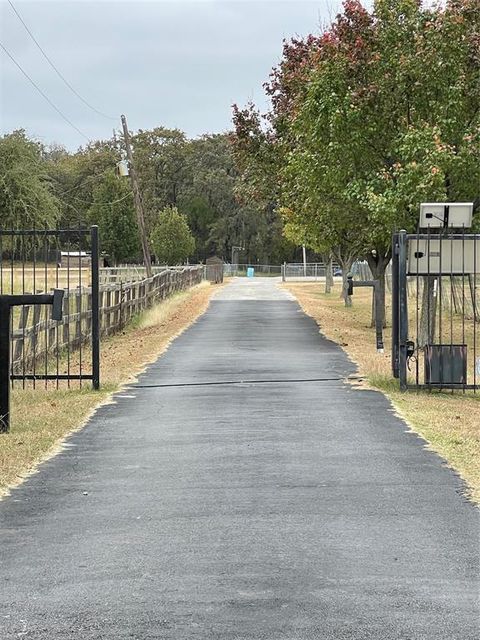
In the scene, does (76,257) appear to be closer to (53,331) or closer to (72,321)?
(72,321)

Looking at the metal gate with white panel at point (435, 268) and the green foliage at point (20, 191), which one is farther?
the green foliage at point (20, 191)

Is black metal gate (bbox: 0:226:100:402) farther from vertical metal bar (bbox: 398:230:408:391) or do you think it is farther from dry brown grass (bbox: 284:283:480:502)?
dry brown grass (bbox: 284:283:480:502)

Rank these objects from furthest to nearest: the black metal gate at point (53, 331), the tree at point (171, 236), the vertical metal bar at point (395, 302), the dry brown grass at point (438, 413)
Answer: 1. the tree at point (171, 236)
2. the vertical metal bar at point (395, 302)
3. the black metal gate at point (53, 331)
4. the dry brown grass at point (438, 413)

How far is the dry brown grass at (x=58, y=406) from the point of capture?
8438 mm

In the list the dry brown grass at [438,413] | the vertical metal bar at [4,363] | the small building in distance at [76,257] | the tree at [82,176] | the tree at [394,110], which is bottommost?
the dry brown grass at [438,413]

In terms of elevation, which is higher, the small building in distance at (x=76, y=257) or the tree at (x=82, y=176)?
the tree at (x=82, y=176)

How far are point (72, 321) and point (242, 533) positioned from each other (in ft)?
42.6

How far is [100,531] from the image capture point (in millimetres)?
6121

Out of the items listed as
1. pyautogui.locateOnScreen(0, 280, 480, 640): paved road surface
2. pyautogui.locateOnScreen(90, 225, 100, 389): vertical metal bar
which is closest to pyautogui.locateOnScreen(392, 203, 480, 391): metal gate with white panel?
pyautogui.locateOnScreen(0, 280, 480, 640): paved road surface

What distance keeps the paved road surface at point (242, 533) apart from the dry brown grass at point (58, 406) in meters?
0.24

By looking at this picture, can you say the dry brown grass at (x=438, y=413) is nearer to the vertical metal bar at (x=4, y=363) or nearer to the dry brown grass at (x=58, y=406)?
the dry brown grass at (x=58, y=406)

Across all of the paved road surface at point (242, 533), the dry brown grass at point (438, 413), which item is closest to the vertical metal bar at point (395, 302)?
the dry brown grass at point (438, 413)

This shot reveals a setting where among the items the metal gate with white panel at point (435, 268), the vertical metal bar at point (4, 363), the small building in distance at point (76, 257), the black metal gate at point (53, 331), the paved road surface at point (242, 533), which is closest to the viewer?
the paved road surface at point (242, 533)

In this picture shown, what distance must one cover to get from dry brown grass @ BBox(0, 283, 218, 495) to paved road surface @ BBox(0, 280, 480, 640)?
24 cm
